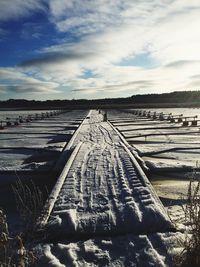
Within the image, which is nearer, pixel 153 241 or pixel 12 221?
pixel 153 241

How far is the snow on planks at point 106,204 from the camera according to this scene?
4141 millimetres

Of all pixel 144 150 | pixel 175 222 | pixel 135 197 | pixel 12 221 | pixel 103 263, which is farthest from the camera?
pixel 144 150

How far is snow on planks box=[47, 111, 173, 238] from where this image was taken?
163 inches

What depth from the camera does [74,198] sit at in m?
5.16

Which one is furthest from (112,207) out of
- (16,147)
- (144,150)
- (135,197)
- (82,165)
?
(16,147)

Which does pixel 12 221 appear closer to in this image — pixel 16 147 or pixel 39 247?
pixel 39 247

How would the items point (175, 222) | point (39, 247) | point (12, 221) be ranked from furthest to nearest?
point (12, 221), point (175, 222), point (39, 247)

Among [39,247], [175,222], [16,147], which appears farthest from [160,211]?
[16,147]

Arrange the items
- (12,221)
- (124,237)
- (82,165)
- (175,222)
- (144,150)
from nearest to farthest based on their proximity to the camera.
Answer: (124,237), (175,222), (12,221), (82,165), (144,150)

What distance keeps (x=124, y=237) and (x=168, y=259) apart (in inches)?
25.0

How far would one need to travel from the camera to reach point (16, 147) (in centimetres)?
1170

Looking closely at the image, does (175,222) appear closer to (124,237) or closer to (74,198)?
(124,237)

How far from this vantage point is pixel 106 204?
4.88 metres

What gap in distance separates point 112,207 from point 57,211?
0.74 meters
